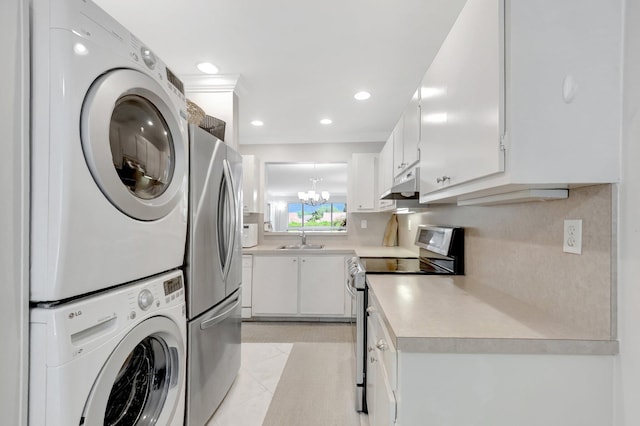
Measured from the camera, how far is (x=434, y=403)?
2.76 feet

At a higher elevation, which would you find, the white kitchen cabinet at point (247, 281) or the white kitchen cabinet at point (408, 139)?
the white kitchen cabinet at point (408, 139)

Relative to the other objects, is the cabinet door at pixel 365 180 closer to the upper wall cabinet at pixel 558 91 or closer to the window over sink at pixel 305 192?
the window over sink at pixel 305 192

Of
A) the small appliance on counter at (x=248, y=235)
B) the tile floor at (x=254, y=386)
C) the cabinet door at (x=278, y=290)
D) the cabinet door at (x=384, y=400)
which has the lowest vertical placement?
the tile floor at (x=254, y=386)

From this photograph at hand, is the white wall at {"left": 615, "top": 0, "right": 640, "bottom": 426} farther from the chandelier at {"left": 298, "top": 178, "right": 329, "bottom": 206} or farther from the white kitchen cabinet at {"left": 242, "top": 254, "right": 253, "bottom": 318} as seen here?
the chandelier at {"left": 298, "top": 178, "right": 329, "bottom": 206}

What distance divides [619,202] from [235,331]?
7.03ft

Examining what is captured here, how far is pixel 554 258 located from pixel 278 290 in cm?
288

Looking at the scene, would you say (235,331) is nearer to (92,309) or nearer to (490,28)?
(92,309)

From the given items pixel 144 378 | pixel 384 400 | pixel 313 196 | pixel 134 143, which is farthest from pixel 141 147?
pixel 313 196

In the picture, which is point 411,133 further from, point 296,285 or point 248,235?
point 248,235

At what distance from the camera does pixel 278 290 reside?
3430 millimetres

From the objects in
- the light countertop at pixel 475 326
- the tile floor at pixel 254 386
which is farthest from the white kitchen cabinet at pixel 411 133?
the tile floor at pixel 254 386

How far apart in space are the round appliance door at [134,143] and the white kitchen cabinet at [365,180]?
2.70 metres

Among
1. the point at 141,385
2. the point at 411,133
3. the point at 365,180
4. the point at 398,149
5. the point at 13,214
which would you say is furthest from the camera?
the point at 365,180

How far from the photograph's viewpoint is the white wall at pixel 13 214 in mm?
699
